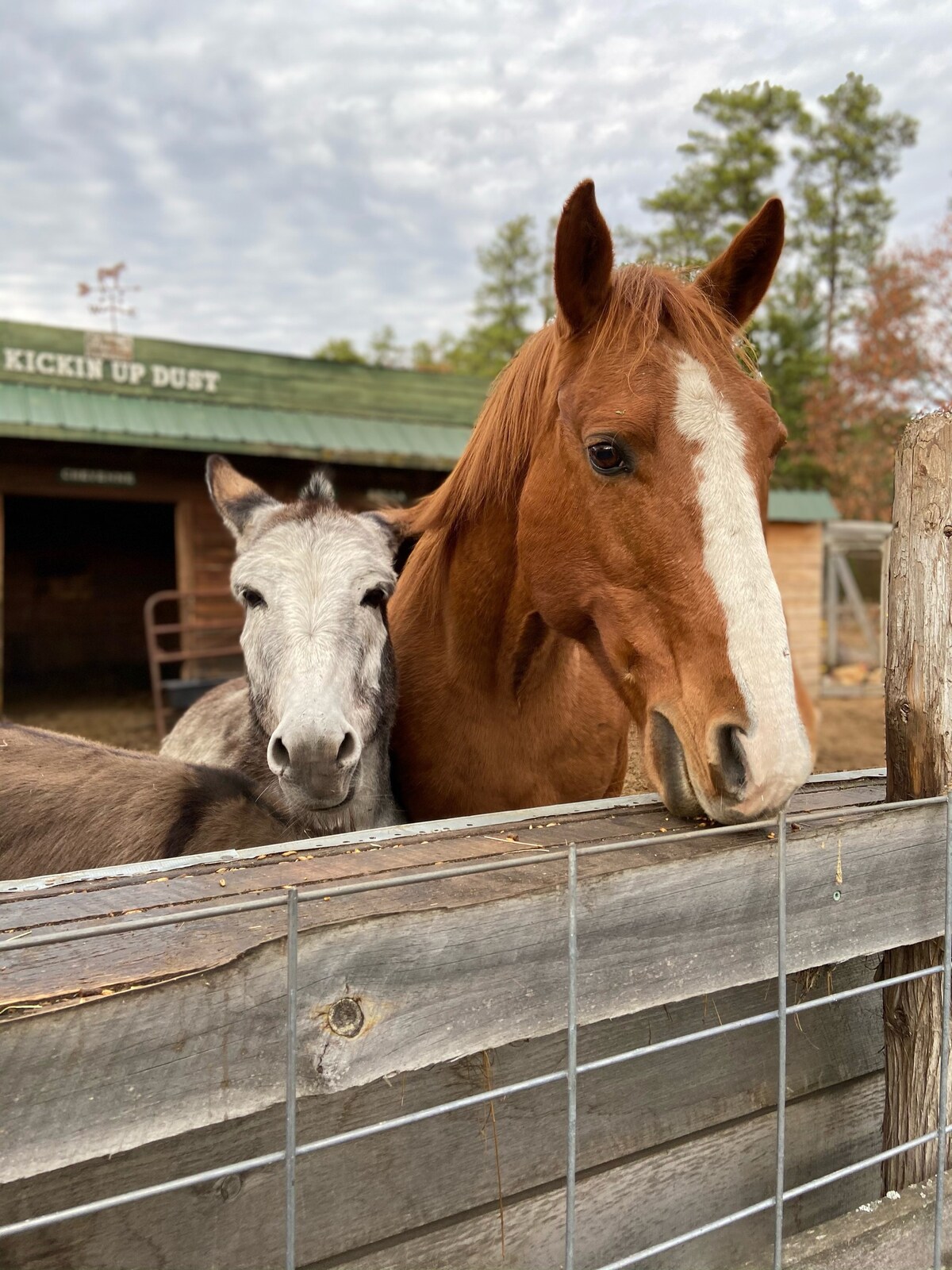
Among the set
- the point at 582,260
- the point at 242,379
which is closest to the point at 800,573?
the point at 242,379

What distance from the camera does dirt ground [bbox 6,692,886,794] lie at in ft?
30.8

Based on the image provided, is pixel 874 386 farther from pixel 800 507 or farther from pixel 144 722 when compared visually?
pixel 144 722

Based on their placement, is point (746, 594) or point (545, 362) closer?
point (746, 594)

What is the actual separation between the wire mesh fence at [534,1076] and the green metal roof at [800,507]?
13.9 meters

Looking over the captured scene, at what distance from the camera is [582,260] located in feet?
7.05

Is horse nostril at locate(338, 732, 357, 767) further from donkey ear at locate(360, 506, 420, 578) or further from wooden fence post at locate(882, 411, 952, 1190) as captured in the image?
wooden fence post at locate(882, 411, 952, 1190)

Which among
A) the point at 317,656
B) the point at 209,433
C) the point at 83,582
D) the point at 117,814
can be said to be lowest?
the point at 117,814

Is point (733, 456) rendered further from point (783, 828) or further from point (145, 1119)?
point (145, 1119)

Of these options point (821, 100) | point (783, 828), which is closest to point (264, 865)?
point (783, 828)

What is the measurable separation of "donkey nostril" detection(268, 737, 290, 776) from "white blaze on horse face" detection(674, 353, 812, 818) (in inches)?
42.3

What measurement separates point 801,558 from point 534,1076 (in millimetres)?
15361

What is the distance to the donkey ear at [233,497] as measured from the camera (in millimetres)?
3049

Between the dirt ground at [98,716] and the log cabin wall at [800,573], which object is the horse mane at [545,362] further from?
the log cabin wall at [800,573]

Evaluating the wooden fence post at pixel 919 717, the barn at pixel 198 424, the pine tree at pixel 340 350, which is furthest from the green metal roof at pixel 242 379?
the pine tree at pixel 340 350
